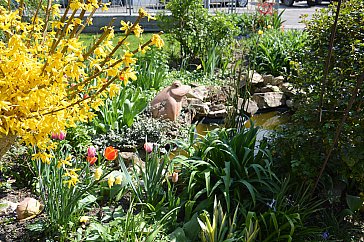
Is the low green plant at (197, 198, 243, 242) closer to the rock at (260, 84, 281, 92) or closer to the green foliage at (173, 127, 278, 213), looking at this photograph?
the green foliage at (173, 127, 278, 213)

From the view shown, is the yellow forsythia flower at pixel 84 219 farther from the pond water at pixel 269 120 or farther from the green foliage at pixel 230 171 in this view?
the pond water at pixel 269 120

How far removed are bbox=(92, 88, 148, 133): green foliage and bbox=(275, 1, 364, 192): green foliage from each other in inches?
73.9

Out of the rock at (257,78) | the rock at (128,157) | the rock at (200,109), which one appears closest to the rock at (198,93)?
the rock at (200,109)

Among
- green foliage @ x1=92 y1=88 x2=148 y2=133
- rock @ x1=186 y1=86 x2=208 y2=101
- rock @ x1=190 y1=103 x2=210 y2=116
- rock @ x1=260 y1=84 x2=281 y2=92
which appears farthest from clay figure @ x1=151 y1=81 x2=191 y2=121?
rock @ x1=260 y1=84 x2=281 y2=92

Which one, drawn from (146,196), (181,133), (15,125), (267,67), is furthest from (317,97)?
(267,67)

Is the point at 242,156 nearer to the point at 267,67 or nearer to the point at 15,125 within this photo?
the point at 15,125

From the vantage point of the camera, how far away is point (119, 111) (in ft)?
16.1

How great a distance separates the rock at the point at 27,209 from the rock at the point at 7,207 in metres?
0.10

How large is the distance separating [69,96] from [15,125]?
1.24ft

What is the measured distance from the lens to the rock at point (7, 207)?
3.17 metres

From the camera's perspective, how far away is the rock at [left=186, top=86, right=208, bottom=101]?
Answer: 588 centimetres

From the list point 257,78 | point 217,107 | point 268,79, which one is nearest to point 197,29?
point 257,78

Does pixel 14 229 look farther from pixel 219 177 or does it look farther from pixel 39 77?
pixel 219 177

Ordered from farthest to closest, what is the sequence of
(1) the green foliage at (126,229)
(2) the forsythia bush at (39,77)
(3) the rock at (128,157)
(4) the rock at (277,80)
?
(4) the rock at (277,80) → (3) the rock at (128,157) → (1) the green foliage at (126,229) → (2) the forsythia bush at (39,77)
